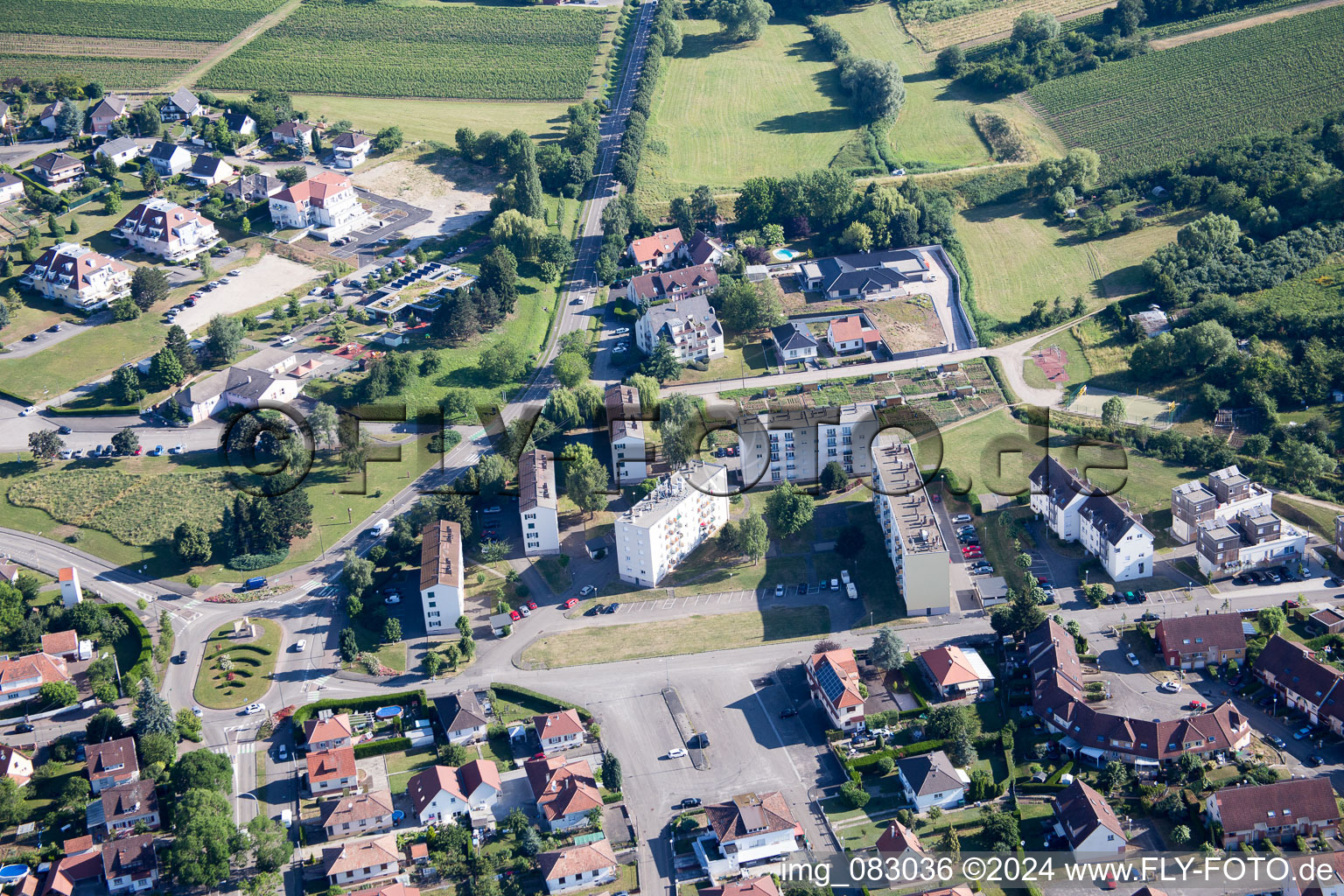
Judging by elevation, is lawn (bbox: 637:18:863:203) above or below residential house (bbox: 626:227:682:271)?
above

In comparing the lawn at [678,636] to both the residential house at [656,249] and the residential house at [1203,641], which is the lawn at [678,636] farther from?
the residential house at [656,249]

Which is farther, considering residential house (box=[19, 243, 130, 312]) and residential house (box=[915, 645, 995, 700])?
residential house (box=[19, 243, 130, 312])

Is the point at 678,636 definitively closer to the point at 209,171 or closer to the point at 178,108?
the point at 209,171

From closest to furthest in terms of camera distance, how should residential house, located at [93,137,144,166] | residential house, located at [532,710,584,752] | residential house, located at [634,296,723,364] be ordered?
residential house, located at [532,710,584,752], residential house, located at [634,296,723,364], residential house, located at [93,137,144,166]

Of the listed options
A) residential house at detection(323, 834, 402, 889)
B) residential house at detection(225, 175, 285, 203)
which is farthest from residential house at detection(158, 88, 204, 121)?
residential house at detection(323, 834, 402, 889)

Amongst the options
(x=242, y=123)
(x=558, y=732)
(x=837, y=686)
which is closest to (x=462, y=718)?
(x=558, y=732)

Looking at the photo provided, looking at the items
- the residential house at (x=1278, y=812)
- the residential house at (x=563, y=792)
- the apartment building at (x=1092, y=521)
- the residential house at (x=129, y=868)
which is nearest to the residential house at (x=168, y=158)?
the residential house at (x=129, y=868)

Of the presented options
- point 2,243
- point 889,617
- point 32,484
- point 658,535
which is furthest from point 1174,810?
point 2,243

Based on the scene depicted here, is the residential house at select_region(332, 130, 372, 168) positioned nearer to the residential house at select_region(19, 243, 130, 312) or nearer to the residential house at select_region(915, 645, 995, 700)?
the residential house at select_region(19, 243, 130, 312)
